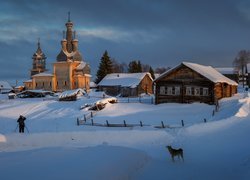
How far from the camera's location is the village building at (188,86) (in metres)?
47.3

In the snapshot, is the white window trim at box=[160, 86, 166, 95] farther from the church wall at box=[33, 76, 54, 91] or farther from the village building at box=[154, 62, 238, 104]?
the church wall at box=[33, 76, 54, 91]

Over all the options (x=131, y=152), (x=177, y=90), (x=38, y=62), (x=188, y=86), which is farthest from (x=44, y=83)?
(x=131, y=152)

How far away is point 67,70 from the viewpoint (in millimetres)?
84250

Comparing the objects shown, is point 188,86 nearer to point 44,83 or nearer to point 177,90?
point 177,90

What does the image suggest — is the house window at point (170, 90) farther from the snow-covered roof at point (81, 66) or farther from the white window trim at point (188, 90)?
the snow-covered roof at point (81, 66)

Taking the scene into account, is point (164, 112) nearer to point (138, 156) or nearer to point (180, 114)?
point (180, 114)

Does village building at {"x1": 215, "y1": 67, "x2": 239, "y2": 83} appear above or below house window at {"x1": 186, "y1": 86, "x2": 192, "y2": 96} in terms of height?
above

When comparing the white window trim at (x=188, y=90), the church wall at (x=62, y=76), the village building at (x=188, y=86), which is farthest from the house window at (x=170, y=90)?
the church wall at (x=62, y=76)

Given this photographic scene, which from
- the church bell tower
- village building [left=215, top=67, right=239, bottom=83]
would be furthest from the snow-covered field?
the church bell tower

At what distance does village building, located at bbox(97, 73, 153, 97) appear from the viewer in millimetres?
65688

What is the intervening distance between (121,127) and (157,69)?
510ft

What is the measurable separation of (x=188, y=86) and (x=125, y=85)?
61.8 feet

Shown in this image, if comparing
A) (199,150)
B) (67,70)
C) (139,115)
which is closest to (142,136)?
(199,150)

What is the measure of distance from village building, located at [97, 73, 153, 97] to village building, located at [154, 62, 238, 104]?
15.0 metres
